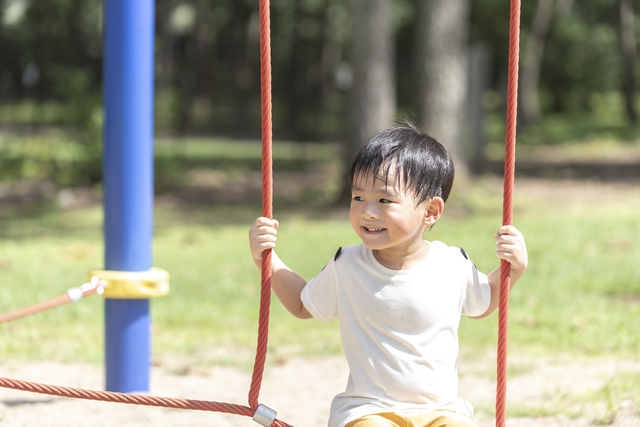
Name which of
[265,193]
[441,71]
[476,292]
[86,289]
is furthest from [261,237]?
[441,71]

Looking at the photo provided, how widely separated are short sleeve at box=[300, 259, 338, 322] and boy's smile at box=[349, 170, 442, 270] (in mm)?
150

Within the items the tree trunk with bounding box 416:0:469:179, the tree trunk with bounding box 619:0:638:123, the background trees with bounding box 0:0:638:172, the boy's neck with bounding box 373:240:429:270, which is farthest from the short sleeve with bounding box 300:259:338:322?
the tree trunk with bounding box 619:0:638:123

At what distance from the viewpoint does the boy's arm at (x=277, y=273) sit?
2.08 metres

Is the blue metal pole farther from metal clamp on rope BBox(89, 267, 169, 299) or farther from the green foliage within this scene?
the green foliage

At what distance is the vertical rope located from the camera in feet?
6.93

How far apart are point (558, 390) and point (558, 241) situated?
12.0 feet

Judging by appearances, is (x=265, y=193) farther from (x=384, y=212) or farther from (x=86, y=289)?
(x=86, y=289)

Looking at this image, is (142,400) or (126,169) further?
(126,169)

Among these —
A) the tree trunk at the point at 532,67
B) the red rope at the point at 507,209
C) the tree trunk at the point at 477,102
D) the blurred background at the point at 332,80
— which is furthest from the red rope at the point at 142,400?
the tree trunk at the point at 532,67

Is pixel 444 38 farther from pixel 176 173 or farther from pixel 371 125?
pixel 176 173

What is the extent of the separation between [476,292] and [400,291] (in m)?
0.23

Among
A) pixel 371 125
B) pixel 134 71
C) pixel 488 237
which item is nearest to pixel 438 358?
pixel 134 71

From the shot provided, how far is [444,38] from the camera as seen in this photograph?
31.7ft

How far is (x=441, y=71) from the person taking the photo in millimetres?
9734
